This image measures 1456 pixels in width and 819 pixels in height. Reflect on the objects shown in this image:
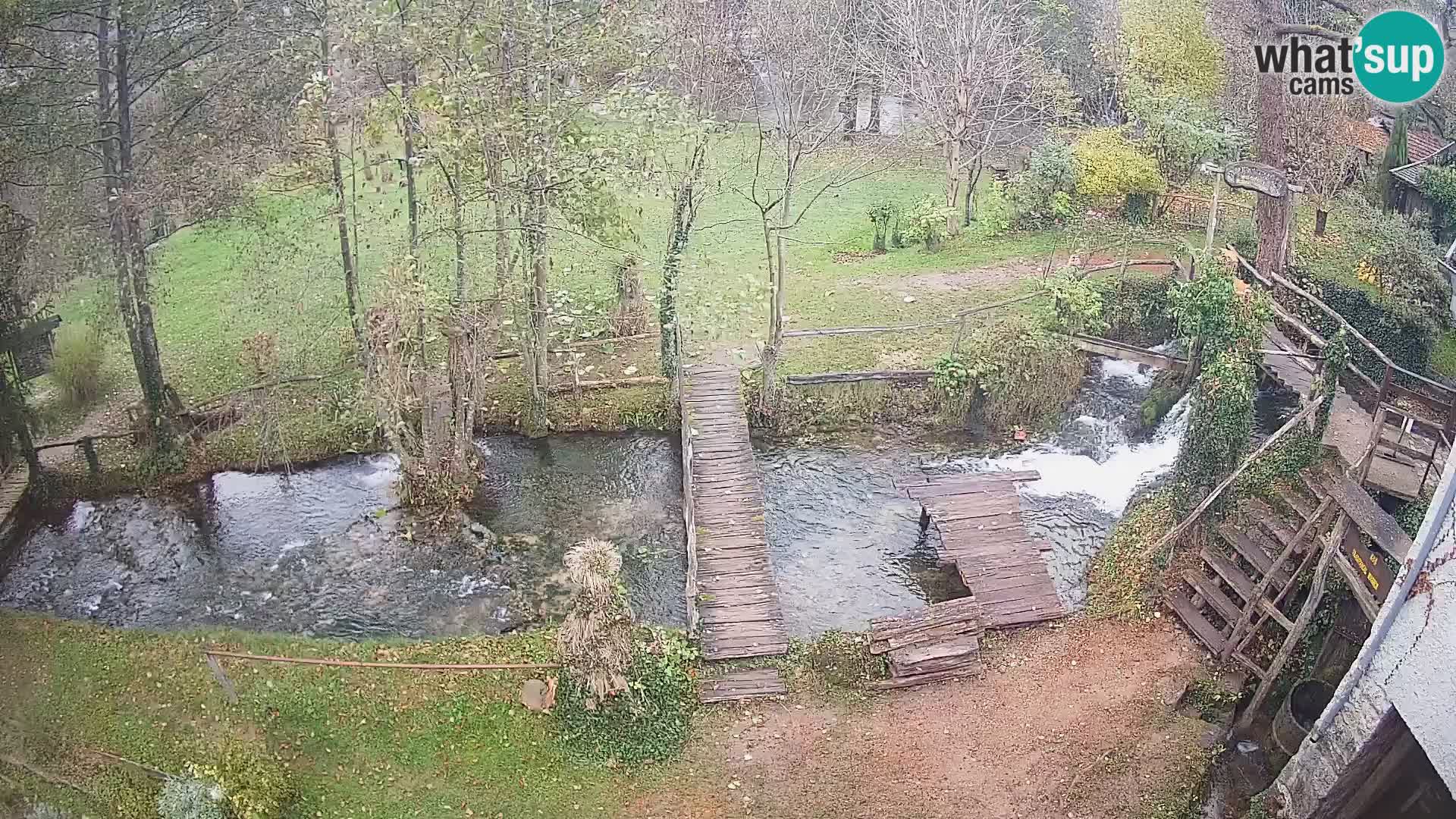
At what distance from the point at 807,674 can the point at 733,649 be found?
3.88 ft

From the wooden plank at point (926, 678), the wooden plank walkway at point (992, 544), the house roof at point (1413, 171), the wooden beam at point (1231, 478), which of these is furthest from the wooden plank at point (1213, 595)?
the house roof at point (1413, 171)

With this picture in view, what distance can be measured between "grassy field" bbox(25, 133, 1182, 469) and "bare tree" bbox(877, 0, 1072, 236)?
330cm

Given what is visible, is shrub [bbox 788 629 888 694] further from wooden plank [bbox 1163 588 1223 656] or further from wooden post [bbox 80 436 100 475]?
wooden post [bbox 80 436 100 475]

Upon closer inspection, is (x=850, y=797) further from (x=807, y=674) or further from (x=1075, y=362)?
(x=1075, y=362)

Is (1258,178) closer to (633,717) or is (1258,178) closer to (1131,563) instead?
(1131,563)

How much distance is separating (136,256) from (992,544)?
16192mm

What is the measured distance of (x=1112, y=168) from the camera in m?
29.2

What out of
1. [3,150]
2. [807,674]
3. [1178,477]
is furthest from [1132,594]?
[3,150]

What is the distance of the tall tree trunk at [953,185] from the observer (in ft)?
102

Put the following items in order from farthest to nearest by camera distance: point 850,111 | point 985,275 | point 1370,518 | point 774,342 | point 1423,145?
point 850,111 → point 1423,145 → point 985,275 → point 774,342 → point 1370,518

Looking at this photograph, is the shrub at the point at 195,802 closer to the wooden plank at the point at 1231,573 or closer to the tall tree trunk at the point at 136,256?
the tall tree trunk at the point at 136,256

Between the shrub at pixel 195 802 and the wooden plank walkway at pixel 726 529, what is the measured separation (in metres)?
6.80

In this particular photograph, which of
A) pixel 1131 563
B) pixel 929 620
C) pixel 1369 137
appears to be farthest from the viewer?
pixel 1369 137

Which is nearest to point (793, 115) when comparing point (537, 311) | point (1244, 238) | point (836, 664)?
point (537, 311)
